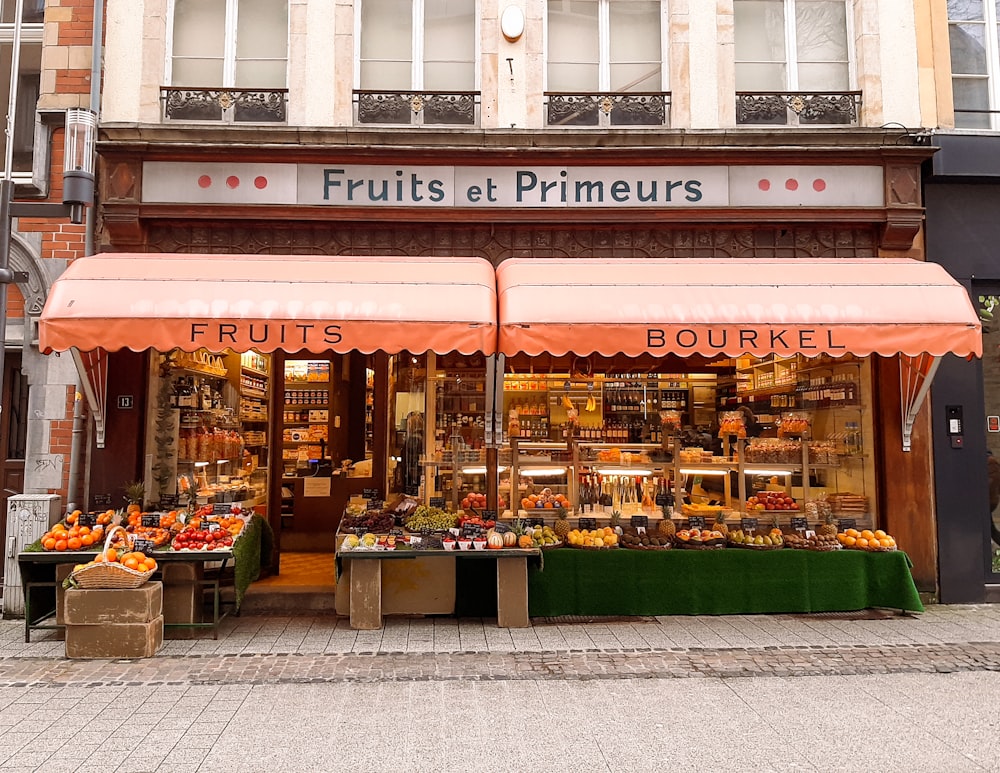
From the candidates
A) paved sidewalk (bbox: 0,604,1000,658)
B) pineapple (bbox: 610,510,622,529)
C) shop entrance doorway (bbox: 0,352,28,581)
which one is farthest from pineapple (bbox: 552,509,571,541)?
shop entrance doorway (bbox: 0,352,28,581)

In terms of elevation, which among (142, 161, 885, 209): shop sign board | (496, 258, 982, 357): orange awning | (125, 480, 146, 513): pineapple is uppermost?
(142, 161, 885, 209): shop sign board

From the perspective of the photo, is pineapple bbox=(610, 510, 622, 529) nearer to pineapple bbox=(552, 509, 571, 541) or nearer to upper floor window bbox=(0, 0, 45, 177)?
pineapple bbox=(552, 509, 571, 541)

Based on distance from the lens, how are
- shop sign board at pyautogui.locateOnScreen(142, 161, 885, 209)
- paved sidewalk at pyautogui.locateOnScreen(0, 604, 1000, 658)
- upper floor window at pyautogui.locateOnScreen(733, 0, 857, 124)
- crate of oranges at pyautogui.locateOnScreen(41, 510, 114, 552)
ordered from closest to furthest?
1. paved sidewalk at pyautogui.locateOnScreen(0, 604, 1000, 658)
2. crate of oranges at pyautogui.locateOnScreen(41, 510, 114, 552)
3. shop sign board at pyautogui.locateOnScreen(142, 161, 885, 209)
4. upper floor window at pyautogui.locateOnScreen(733, 0, 857, 124)

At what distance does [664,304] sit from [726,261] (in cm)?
151

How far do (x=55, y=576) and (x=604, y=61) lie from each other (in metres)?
9.05

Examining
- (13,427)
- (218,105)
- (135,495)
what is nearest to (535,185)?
(218,105)

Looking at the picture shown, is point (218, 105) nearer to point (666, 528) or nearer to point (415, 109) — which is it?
point (415, 109)

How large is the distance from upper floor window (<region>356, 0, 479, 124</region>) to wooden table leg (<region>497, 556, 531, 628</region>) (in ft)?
20.0

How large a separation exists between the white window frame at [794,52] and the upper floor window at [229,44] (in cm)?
618

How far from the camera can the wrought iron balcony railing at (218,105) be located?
345 inches

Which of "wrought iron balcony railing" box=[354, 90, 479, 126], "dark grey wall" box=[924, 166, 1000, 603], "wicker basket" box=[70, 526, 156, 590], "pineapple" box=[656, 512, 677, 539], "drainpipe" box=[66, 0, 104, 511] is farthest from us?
"wrought iron balcony railing" box=[354, 90, 479, 126]

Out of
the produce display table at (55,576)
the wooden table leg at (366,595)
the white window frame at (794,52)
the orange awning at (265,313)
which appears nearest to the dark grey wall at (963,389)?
the white window frame at (794,52)

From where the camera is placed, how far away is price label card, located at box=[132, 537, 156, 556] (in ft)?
22.5

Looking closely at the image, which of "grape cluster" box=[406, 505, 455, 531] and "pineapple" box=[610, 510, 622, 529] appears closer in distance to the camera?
"grape cluster" box=[406, 505, 455, 531]
